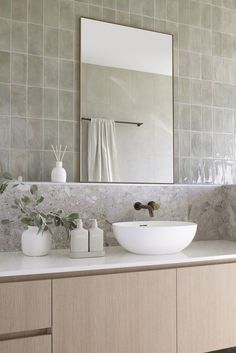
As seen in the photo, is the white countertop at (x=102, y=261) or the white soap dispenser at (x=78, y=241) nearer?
the white countertop at (x=102, y=261)

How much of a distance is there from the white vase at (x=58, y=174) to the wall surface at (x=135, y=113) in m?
0.16

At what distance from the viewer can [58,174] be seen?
6.94 ft

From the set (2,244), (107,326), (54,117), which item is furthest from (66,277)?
(54,117)

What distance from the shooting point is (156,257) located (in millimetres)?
1802

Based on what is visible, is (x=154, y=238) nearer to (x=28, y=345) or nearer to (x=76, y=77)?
(x=28, y=345)

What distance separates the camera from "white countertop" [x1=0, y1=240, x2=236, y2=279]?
5.06 ft

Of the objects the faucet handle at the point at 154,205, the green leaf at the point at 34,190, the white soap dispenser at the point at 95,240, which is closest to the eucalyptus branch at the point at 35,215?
the green leaf at the point at 34,190

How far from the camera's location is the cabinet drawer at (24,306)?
147 centimetres

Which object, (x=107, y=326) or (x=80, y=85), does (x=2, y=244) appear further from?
(x=80, y=85)

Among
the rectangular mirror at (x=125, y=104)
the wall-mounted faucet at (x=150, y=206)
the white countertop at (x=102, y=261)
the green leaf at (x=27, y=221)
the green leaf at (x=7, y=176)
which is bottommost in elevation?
the white countertop at (x=102, y=261)

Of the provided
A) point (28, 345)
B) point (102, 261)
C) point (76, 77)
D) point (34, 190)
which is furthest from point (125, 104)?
point (28, 345)

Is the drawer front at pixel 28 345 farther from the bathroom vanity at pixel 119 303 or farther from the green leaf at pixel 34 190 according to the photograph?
the green leaf at pixel 34 190

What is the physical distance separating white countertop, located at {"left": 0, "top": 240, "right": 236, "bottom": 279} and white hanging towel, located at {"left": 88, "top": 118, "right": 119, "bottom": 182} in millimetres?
456

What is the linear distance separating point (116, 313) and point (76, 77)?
4.57ft
